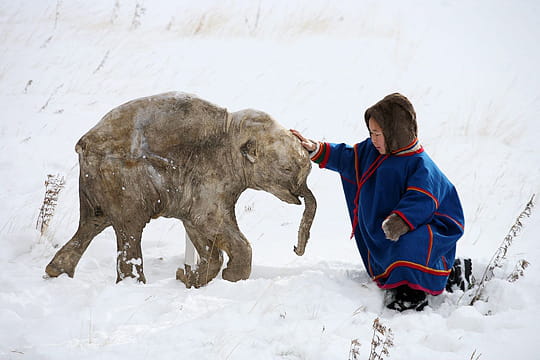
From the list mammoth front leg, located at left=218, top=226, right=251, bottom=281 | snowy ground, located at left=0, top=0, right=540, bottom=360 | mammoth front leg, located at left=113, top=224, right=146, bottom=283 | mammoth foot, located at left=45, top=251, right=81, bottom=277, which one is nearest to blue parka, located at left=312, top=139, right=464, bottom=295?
snowy ground, located at left=0, top=0, right=540, bottom=360

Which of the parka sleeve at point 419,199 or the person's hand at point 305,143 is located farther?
the person's hand at point 305,143

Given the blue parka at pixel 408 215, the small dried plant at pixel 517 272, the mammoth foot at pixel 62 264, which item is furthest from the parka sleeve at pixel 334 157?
the mammoth foot at pixel 62 264

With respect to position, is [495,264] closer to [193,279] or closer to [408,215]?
[408,215]

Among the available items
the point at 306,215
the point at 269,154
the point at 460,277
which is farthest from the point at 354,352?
the point at 460,277

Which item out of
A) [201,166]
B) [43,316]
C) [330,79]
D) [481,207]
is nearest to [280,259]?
[201,166]

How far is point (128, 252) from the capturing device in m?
3.30

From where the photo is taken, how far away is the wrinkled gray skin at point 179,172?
3223mm

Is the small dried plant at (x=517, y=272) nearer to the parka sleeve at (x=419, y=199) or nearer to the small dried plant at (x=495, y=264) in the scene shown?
the small dried plant at (x=495, y=264)

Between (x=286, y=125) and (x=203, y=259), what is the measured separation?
3.57 m

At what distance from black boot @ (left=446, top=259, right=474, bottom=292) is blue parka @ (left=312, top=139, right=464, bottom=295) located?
294mm

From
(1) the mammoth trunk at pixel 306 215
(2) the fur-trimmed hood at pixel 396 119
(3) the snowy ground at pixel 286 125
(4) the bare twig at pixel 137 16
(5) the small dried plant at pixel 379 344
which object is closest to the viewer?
(5) the small dried plant at pixel 379 344

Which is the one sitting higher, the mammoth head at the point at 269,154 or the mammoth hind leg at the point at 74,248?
the mammoth head at the point at 269,154

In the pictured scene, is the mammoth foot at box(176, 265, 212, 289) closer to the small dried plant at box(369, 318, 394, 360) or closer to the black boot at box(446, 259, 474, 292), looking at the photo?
the small dried plant at box(369, 318, 394, 360)

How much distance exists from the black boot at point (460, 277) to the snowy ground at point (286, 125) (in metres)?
0.25
